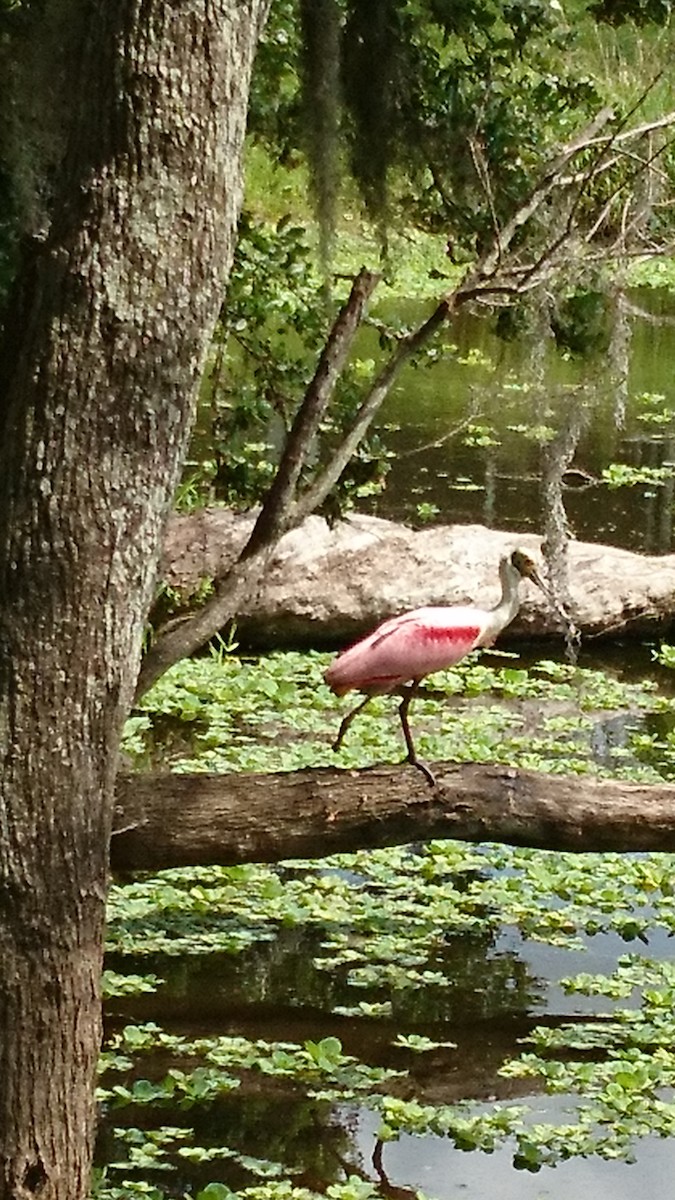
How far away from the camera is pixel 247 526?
8164 millimetres

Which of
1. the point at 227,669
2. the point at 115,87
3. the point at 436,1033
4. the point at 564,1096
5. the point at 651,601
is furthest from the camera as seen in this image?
the point at 651,601

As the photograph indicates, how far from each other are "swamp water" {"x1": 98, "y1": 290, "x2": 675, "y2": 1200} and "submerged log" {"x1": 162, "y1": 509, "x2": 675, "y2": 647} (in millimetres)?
1024

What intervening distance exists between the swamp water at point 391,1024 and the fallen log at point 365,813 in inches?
17.8

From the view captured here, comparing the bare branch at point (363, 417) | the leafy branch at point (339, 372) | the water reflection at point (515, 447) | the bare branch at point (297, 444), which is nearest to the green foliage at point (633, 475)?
the water reflection at point (515, 447)

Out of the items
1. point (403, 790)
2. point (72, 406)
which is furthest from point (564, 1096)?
Result: point (72, 406)

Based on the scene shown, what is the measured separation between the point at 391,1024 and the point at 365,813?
1.91 ft

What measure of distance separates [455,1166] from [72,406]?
6.21 feet

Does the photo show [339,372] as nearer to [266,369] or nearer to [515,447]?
[266,369]

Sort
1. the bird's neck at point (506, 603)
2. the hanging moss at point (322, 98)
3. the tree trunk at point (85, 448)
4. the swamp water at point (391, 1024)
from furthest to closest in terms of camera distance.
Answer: the bird's neck at point (506, 603) → the hanging moss at point (322, 98) → the swamp water at point (391, 1024) → the tree trunk at point (85, 448)

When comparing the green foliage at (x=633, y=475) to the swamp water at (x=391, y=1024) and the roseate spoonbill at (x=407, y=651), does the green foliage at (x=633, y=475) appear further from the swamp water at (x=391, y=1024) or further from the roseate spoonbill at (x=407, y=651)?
the roseate spoonbill at (x=407, y=651)

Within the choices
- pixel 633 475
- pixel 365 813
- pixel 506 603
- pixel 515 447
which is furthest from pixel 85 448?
pixel 515 447

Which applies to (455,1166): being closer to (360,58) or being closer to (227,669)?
(360,58)

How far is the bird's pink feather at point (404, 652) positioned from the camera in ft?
17.6

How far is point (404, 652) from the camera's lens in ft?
17.6
